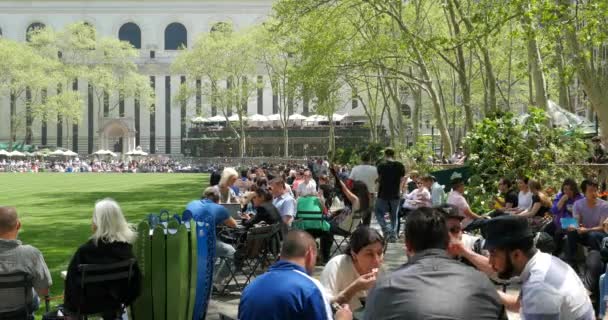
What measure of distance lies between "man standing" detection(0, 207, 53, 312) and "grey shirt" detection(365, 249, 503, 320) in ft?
11.5

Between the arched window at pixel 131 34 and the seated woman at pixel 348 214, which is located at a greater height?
the arched window at pixel 131 34

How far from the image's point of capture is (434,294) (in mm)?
3365

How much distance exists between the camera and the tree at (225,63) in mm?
64750

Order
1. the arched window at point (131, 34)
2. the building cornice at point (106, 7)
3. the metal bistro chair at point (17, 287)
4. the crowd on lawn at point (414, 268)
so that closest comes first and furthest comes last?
1. the crowd on lawn at point (414, 268)
2. the metal bistro chair at point (17, 287)
3. the building cornice at point (106, 7)
4. the arched window at point (131, 34)

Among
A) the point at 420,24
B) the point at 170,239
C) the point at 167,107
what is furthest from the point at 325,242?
the point at 167,107

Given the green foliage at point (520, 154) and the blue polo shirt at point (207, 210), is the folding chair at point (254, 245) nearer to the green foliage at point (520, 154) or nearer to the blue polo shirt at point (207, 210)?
the blue polo shirt at point (207, 210)

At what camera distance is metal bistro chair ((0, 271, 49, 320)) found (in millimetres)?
6086

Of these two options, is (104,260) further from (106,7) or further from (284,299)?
(106,7)

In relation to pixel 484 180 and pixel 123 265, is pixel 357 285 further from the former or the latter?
pixel 484 180

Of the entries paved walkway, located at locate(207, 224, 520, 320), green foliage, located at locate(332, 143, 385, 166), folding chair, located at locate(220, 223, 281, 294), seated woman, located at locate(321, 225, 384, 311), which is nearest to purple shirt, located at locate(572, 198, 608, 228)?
paved walkway, located at locate(207, 224, 520, 320)

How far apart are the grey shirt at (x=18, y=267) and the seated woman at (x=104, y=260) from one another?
24 cm

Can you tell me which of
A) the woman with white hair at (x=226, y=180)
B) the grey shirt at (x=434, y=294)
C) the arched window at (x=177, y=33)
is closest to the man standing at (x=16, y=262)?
the grey shirt at (x=434, y=294)

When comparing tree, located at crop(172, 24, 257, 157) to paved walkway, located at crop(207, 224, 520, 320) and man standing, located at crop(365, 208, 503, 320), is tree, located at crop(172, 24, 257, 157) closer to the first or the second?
paved walkway, located at crop(207, 224, 520, 320)

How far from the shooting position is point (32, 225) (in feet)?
63.2
